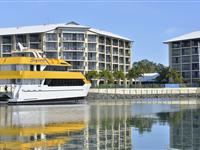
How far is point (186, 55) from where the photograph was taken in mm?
101375

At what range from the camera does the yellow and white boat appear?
51.3m

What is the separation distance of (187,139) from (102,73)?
63663mm

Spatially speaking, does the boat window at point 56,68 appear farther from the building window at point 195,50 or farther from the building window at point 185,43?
the building window at point 185,43

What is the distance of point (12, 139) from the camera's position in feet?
59.9

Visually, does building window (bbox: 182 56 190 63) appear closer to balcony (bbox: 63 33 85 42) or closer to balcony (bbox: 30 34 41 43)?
balcony (bbox: 63 33 85 42)

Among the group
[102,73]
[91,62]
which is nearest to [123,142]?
[102,73]

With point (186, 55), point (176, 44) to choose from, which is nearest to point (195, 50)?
point (186, 55)

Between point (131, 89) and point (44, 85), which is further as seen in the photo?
point (131, 89)

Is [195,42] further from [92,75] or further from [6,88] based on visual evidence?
[6,88]

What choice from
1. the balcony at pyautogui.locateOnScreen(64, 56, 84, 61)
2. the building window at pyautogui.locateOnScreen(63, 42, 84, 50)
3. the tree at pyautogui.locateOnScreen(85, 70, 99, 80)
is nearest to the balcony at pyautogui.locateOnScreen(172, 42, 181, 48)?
the building window at pyautogui.locateOnScreen(63, 42, 84, 50)

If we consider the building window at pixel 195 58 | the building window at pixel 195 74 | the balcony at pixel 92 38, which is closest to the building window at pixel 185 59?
the building window at pixel 195 58

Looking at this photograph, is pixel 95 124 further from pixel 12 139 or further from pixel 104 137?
pixel 12 139

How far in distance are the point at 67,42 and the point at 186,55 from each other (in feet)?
99.6

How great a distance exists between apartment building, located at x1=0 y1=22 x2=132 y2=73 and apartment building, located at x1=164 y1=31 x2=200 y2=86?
17656 millimetres
